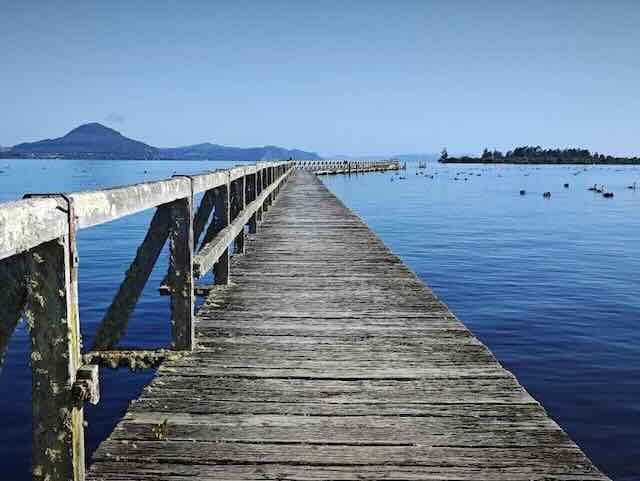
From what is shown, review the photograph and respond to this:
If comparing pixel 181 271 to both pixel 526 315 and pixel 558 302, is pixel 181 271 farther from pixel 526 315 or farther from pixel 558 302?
pixel 558 302

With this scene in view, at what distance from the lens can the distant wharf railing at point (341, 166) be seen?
7475 cm

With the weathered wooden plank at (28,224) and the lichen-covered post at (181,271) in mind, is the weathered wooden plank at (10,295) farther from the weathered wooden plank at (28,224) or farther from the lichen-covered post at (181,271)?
the lichen-covered post at (181,271)

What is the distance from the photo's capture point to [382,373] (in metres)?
4.29

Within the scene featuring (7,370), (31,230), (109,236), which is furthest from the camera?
(109,236)

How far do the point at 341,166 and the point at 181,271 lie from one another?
83.6 m

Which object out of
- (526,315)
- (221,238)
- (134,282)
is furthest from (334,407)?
(526,315)

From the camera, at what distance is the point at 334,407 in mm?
3668

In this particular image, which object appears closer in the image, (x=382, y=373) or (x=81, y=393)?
(x=81, y=393)

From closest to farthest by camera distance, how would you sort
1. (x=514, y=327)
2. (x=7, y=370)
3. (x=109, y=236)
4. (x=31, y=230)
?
(x=31, y=230) → (x=7, y=370) → (x=514, y=327) → (x=109, y=236)

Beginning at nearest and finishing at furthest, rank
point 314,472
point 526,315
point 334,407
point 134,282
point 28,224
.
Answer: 1. point 28,224
2. point 314,472
3. point 334,407
4. point 134,282
5. point 526,315

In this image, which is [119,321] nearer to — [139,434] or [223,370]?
[223,370]

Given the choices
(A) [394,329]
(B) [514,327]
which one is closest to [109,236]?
(B) [514,327]

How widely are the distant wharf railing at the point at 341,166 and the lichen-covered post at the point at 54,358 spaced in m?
65.7

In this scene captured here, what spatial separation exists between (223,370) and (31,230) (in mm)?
2472
